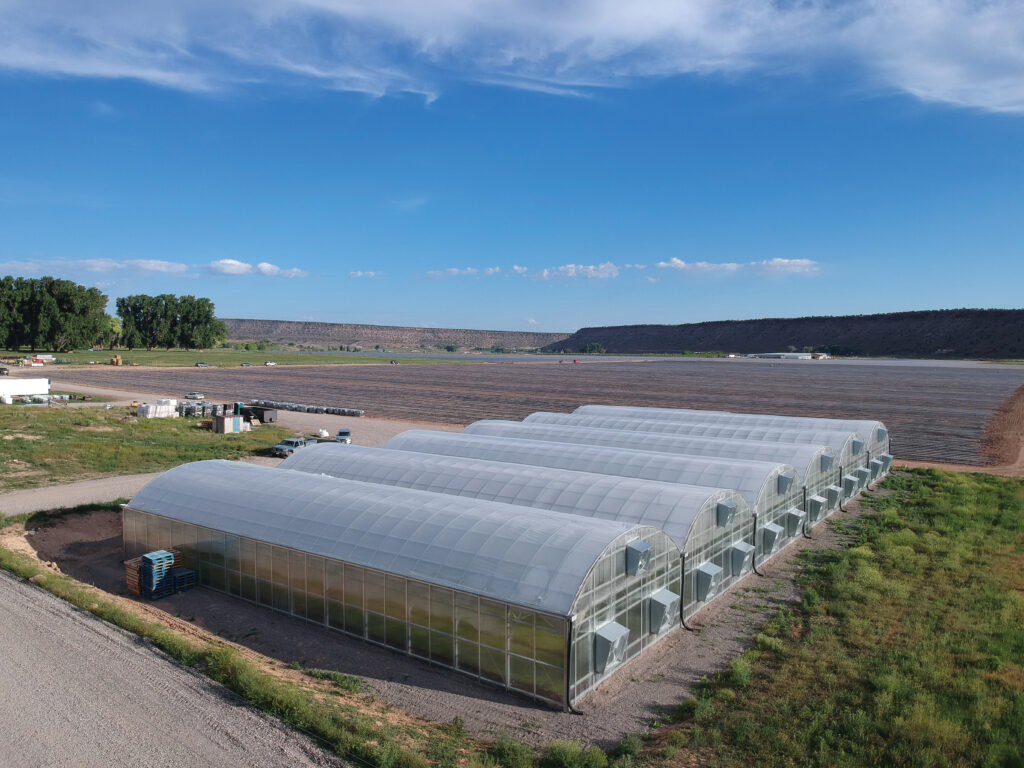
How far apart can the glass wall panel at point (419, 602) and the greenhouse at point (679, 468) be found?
47.7 feet

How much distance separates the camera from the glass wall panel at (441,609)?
1817 cm

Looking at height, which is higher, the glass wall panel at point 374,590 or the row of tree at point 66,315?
the row of tree at point 66,315

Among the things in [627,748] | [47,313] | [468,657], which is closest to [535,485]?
[468,657]

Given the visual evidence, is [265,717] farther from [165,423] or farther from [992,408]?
[992,408]

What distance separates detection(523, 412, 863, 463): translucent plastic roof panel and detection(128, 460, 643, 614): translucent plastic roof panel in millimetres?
24176

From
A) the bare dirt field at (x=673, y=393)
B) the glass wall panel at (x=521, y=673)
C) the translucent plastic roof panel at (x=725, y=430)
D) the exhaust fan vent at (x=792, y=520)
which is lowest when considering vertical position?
the glass wall panel at (x=521, y=673)

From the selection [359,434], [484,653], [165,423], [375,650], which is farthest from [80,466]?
[484,653]

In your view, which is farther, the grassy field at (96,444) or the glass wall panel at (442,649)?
the grassy field at (96,444)

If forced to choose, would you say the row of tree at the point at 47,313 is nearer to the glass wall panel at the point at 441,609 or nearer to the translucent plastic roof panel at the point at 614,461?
the translucent plastic roof panel at the point at 614,461

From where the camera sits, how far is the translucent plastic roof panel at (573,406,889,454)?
43.2m

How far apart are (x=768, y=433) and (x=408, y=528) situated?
98.1ft

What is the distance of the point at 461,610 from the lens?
18.0 metres

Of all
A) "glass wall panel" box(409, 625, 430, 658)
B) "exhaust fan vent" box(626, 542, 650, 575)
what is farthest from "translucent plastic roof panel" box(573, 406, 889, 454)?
"glass wall panel" box(409, 625, 430, 658)

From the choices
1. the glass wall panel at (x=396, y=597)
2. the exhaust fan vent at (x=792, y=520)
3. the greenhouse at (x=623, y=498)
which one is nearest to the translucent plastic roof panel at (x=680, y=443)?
the exhaust fan vent at (x=792, y=520)
